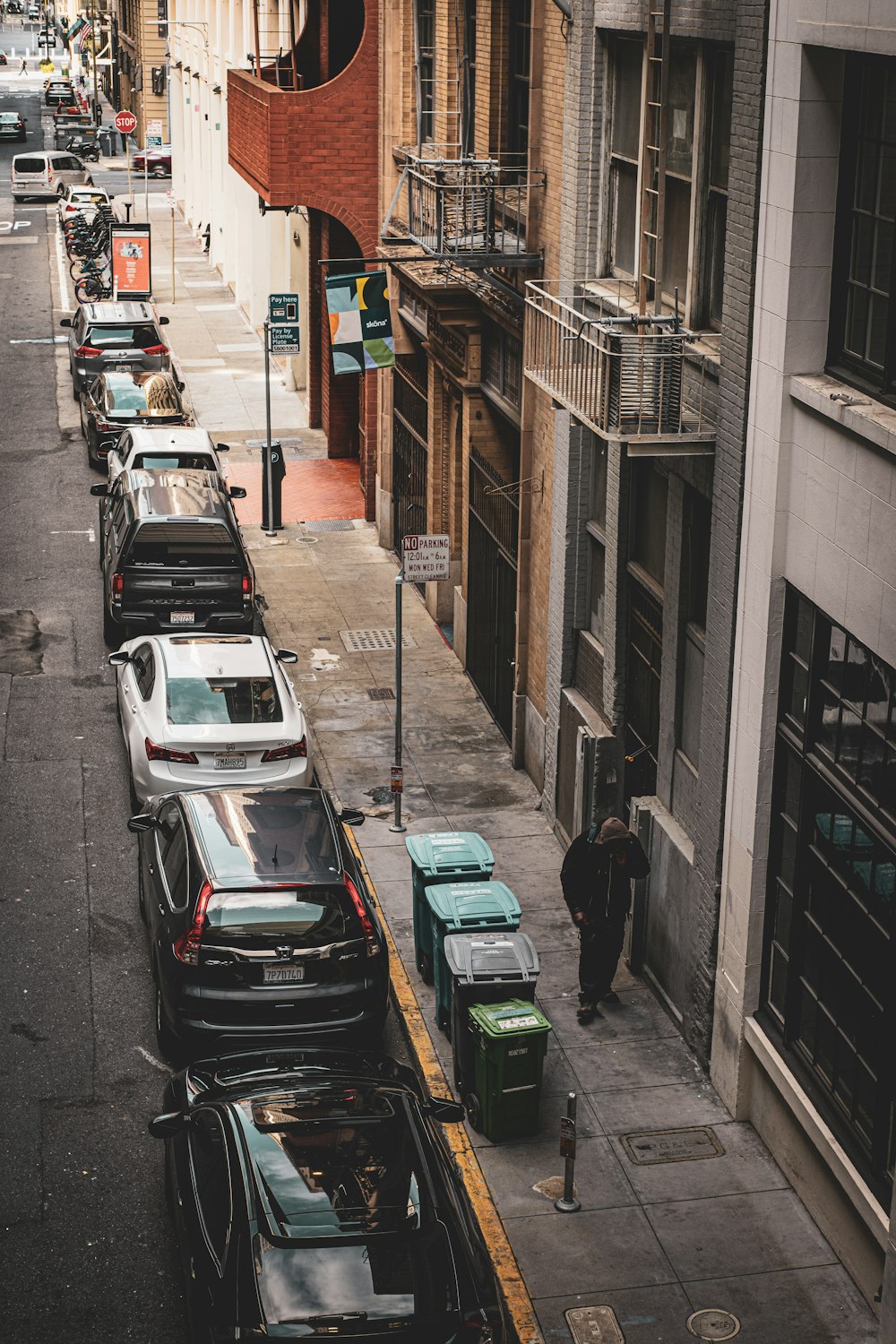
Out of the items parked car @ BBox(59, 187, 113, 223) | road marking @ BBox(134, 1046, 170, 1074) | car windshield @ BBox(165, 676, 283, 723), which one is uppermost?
parked car @ BBox(59, 187, 113, 223)

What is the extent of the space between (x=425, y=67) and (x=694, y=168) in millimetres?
11199

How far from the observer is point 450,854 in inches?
530

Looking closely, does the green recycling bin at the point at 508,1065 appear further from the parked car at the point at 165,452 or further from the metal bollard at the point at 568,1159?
the parked car at the point at 165,452

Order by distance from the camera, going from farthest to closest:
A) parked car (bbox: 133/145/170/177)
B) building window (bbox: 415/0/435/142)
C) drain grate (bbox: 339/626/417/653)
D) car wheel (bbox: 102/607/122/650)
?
parked car (bbox: 133/145/170/177) < building window (bbox: 415/0/435/142) < drain grate (bbox: 339/626/417/653) < car wheel (bbox: 102/607/122/650)

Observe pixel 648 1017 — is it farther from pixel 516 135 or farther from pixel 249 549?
pixel 249 549

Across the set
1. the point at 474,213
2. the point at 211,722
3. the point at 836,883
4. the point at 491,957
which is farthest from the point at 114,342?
the point at 836,883

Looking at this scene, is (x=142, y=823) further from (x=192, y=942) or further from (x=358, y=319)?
(x=358, y=319)

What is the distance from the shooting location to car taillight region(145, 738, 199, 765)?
15.7 meters

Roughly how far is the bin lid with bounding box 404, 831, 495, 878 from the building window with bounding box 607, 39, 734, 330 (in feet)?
14.2

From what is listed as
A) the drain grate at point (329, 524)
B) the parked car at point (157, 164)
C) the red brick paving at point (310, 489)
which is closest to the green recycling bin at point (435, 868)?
the drain grate at point (329, 524)

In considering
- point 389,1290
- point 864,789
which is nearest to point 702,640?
point 864,789

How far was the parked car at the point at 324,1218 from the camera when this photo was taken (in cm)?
811

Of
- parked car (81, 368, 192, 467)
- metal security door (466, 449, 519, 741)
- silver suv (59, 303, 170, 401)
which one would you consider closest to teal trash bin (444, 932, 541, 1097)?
metal security door (466, 449, 519, 741)

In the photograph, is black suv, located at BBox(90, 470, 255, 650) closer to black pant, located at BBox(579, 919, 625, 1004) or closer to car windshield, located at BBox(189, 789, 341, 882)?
car windshield, located at BBox(189, 789, 341, 882)
